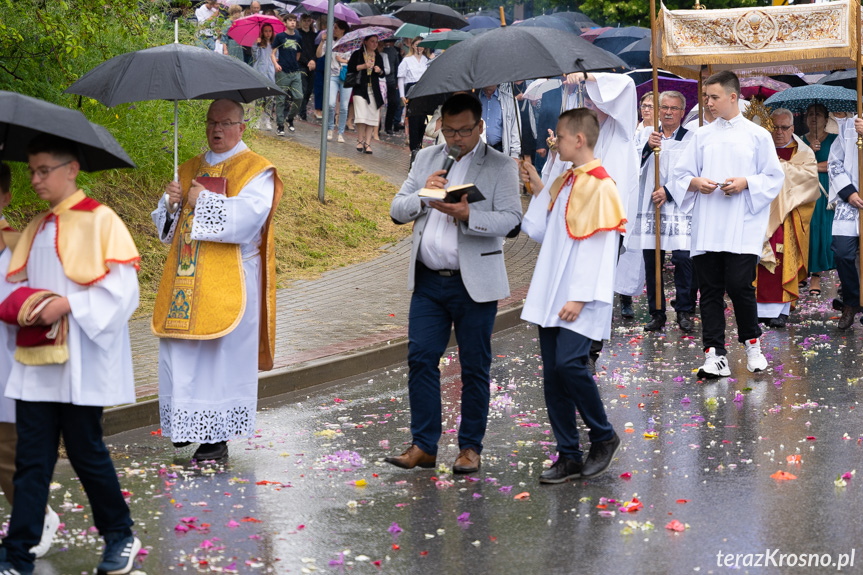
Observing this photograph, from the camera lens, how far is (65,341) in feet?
15.5

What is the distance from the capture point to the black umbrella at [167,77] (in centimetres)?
639

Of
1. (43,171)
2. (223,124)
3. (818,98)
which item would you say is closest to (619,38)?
(818,98)

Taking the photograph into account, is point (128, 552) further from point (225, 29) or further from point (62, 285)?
point (225, 29)

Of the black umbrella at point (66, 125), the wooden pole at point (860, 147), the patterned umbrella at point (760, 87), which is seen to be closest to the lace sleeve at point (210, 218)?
the black umbrella at point (66, 125)

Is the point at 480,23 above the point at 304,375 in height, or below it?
above

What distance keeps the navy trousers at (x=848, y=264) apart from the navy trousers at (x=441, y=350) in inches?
221

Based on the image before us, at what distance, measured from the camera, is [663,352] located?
398 inches

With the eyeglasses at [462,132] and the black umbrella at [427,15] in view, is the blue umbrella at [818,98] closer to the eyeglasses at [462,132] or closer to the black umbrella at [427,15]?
the eyeglasses at [462,132]

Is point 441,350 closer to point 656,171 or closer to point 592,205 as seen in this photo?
point 592,205

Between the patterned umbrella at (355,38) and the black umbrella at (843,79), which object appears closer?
the black umbrella at (843,79)

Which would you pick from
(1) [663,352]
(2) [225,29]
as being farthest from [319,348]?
(2) [225,29]

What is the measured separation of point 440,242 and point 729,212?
3.44m

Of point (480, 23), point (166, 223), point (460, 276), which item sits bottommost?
point (460, 276)

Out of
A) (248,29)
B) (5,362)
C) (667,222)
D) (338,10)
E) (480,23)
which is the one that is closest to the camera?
(5,362)
